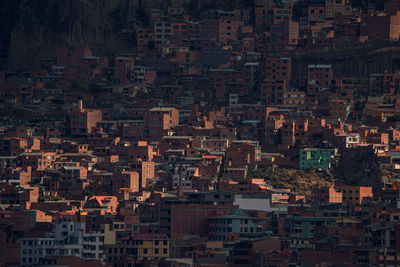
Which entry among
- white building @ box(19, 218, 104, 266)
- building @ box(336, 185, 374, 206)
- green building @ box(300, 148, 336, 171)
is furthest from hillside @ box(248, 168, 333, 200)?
white building @ box(19, 218, 104, 266)

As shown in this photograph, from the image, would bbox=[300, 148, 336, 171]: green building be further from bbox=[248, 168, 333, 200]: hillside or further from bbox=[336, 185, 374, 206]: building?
bbox=[336, 185, 374, 206]: building

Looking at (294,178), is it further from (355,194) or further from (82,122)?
(82,122)

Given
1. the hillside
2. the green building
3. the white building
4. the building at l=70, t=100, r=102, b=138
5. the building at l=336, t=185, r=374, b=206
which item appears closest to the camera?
the white building

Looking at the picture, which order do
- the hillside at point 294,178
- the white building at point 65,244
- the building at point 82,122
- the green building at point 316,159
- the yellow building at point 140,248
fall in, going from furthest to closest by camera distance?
the building at point 82,122, the green building at point 316,159, the hillside at point 294,178, the white building at point 65,244, the yellow building at point 140,248

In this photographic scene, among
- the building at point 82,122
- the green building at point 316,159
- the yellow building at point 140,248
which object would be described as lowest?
the yellow building at point 140,248

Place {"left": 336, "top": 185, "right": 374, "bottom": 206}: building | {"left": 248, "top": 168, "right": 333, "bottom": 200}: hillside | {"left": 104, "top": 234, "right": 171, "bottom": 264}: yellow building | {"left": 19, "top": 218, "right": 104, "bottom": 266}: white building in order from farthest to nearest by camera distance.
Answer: {"left": 248, "top": 168, "right": 333, "bottom": 200}: hillside, {"left": 336, "top": 185, "right": 374, "bottom": 206}: building, {"left": 19, "top": 218, "right": 104, "bottom": 266}: white building, {"left": 104, "top": 234, "right": 171, "bottom": 264}: yellow building

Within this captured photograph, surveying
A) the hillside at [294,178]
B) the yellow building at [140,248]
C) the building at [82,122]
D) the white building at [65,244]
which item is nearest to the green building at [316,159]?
the hillside at [294,178]

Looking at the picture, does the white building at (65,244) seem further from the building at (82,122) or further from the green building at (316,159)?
the building at (82,122)
